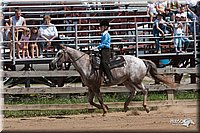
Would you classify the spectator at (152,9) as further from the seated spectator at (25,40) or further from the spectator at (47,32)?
the seated spectator at (25,40)

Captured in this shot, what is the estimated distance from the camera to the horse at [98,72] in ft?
52.0

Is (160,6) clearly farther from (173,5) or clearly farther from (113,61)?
(113,61)

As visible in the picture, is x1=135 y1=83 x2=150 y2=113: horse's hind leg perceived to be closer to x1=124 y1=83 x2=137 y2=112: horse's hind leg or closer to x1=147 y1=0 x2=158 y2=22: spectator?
x1=124 y1=83 x2=137 y2=112: horse's hind leg

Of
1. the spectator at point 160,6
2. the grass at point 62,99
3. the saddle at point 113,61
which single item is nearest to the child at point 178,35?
the spectator at point 160,6

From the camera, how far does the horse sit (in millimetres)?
15852

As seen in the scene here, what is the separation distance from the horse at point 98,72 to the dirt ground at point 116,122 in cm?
56

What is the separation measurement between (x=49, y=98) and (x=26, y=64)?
4.78 ft

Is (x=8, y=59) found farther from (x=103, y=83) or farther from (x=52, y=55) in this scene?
(x=103, y=83)

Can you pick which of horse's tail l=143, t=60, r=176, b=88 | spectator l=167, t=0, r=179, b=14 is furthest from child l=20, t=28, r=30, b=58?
spectator l=167, t=0, r=179, b=14

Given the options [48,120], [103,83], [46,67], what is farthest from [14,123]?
[46,67]

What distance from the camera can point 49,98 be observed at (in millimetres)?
18938

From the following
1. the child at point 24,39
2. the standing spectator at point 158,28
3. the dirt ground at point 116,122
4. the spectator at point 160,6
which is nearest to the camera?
the dirt ground at point 116,122

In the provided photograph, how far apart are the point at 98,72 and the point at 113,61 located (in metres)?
0.56

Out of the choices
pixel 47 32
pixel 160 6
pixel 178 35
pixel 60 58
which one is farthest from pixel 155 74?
A: pixel 160 6
